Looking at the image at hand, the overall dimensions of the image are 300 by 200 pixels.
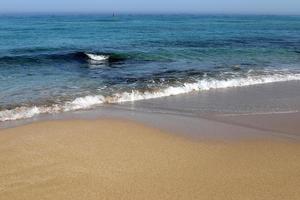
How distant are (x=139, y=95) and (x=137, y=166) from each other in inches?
211

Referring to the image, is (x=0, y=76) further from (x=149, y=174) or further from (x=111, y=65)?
(x=149, y=174)

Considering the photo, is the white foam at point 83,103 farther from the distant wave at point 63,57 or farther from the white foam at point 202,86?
the distant wave at point 63,57

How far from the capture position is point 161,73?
14953 mm

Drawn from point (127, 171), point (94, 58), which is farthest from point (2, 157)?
point (94, 58)

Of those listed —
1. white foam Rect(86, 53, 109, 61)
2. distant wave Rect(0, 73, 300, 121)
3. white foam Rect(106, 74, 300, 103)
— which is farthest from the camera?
white foam Rect(86, 53, 109, 61)

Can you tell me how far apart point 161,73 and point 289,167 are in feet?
29.9

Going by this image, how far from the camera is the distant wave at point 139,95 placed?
9.23 metres

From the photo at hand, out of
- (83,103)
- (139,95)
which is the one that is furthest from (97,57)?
(83,103)

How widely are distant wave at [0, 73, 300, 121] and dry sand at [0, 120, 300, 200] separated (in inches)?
51.7

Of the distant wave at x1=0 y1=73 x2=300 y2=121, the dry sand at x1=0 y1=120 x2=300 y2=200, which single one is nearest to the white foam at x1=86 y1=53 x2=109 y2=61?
the distant wave at x1=0 y1=73 x2=300 y2=121

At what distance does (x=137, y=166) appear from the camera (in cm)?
614

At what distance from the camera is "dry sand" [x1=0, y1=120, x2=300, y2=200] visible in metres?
5.35

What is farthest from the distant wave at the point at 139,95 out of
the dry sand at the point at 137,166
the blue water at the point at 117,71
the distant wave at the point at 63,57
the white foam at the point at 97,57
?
the white foam at the point at 97,57

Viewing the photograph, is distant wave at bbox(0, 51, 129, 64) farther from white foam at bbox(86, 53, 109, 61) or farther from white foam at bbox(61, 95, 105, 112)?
white foam at bbox(61, 95, 105, 112)
